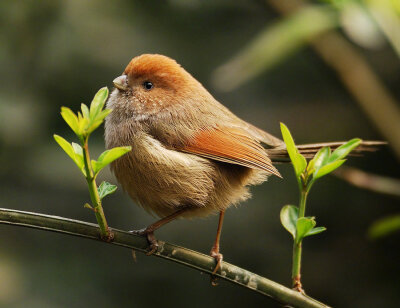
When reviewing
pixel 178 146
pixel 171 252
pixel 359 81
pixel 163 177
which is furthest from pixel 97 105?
pixel 359 81

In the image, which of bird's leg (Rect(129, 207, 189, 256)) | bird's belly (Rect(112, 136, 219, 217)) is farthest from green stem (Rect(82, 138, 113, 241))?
bird's belly (Rect(112, 136, 219, 217))

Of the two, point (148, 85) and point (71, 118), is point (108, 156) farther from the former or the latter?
point (148, 85)

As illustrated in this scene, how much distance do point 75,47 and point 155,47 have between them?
2.19 feet

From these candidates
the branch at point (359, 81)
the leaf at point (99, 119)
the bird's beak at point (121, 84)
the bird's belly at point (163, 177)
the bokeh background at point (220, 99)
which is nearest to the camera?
the leaf at point (99, 119)

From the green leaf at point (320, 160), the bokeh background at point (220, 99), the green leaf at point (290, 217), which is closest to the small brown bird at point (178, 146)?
the bokeh background at point (220, 99)

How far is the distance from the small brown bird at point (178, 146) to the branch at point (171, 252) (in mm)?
515

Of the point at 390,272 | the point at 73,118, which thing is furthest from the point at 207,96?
the point at 390,272

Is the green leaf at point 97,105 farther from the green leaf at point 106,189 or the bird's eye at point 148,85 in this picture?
the bird's eye at point 148,85

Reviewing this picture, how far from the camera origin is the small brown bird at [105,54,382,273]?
9.84ft

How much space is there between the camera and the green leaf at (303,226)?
6.33ft

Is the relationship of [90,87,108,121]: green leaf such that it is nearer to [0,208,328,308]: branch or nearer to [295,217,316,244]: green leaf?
[0,208,328,308]: branch

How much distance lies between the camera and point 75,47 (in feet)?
14.4

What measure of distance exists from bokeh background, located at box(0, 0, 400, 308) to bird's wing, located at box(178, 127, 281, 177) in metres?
0.49

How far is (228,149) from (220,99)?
196cm
